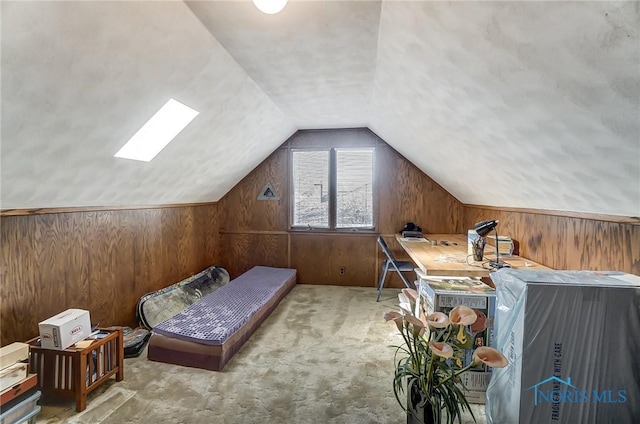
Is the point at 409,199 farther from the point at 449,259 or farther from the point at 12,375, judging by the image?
the point at 12,375

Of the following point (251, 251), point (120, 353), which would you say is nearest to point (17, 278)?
point (120, 353)

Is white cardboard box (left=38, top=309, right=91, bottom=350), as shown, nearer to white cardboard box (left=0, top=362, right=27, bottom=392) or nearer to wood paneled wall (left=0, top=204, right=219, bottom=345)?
white cardboard box (left=0, top=362, right=27, bottom=392)

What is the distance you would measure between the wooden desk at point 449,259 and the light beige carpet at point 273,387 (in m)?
0.73

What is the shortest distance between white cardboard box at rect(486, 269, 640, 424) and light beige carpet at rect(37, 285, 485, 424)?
1.96 ft

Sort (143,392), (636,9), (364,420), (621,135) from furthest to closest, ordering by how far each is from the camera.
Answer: (143,392), (364,420), (621,135), (636,9)

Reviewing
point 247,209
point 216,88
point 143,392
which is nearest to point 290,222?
point 247,209

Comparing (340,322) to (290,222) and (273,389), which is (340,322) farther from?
(290,222)

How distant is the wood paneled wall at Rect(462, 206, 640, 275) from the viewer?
165 centimetres

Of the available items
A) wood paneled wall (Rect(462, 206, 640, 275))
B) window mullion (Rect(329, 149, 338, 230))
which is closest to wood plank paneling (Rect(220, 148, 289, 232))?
window mullion (Rect(329, 149, 338, 230))

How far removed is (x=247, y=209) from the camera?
15.0 ft

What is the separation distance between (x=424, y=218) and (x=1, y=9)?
4180mm

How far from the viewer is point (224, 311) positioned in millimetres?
2783

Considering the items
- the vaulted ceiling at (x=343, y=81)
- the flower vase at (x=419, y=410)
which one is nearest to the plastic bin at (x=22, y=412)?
the vaulted ceiling at (x=343, y=81)

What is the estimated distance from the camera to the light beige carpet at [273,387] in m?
1.76
